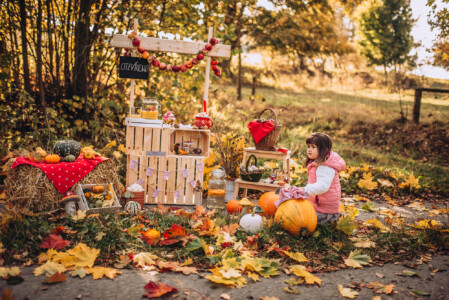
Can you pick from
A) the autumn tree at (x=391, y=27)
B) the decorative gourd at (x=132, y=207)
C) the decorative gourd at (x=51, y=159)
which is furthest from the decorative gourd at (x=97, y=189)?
the autumn tree at (x=391, y=27)

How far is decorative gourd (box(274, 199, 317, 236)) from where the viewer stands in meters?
3.65

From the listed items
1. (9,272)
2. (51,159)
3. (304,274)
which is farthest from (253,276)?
(51,159)

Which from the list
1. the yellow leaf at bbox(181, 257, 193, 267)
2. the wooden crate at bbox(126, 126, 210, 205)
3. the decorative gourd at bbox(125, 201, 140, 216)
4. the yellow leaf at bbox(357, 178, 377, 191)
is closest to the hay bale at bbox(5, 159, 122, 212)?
the decorative gourd at bbox(125, 201, 140, 216)

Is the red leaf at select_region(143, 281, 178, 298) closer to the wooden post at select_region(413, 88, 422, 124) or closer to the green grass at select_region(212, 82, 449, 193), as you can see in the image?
the green grass at select_region(212, 82, 449, 193)

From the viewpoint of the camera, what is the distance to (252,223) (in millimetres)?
3748

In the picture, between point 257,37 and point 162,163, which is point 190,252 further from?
point 257,37

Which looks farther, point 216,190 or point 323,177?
point 216,190

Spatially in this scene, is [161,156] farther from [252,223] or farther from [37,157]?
[252,223]

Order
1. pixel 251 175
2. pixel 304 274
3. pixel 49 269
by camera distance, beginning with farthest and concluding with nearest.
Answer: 1. pixel 251 175
2. pixel 304 274
3. pixel 49 269

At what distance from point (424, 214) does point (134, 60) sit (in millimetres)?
4624

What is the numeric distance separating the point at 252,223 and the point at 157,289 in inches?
58.4

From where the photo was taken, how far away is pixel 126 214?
4082 mm

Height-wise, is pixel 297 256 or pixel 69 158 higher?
pixel 69 158

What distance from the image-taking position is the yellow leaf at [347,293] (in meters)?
2.68
